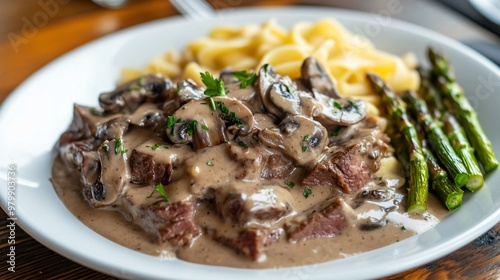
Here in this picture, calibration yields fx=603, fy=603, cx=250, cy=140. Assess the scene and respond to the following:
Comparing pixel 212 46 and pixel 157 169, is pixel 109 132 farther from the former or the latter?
pixel 212 46

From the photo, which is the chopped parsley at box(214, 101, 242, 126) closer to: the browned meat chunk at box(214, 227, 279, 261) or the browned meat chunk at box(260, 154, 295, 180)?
the browned meat chunk at box(260, 154, 295, 180)

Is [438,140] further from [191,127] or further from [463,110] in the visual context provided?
[191,127]

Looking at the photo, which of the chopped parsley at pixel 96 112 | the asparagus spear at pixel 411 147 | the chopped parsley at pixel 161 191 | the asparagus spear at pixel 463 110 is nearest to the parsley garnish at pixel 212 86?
the chopped parsley at pixel 161 191

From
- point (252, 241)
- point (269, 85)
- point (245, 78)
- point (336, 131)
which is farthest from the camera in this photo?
point (245, 78)

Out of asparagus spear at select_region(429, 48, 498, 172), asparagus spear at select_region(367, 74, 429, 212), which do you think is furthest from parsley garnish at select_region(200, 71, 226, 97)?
asparagus spear at select_region(429, 48, 498, 172)

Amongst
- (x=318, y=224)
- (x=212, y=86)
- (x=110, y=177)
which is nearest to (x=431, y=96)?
(x=212, y=86)

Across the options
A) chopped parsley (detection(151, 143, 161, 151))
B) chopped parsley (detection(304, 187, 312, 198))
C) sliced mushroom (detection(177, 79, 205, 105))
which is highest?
sliced mushroom (detection(177, 79, 205, 105))

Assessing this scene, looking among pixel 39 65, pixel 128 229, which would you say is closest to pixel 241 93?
pixel 128 229
